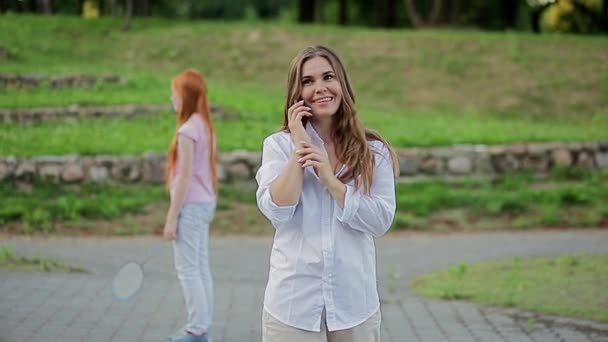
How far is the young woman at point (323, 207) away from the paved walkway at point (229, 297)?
145 inches

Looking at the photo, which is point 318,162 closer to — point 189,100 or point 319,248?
point 319,248

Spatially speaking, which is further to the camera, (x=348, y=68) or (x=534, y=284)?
(x=348, y=68)

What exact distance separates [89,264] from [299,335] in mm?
7080

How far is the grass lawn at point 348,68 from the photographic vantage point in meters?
17.6

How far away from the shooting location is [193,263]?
7.69 meters

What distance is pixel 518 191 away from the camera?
15148 millimetres

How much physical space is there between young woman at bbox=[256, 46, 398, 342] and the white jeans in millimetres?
3306

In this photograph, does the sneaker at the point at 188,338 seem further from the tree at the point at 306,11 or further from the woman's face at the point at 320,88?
the tree at the point at 306,11

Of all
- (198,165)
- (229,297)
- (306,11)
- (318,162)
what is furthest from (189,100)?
(306,11)

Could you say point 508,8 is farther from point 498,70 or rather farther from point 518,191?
point 518,191

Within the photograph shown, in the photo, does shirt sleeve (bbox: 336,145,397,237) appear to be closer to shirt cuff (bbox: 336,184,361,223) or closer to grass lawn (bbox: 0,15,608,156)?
shirt cuff (bbox: 336,184,361,223)

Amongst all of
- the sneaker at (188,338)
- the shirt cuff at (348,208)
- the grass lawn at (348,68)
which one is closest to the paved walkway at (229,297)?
the sneaker at (188,338)

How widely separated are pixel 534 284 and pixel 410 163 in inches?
236

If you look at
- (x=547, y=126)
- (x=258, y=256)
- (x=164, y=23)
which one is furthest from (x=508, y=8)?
(x=258, y=256)
